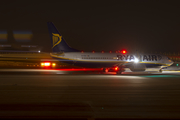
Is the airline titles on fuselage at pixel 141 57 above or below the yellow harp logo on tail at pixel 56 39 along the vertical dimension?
below

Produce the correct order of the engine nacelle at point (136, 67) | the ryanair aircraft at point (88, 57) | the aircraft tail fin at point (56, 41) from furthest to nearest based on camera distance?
the aircraft tail fin at point (56, 41)
the ryanair aircraft at point (88, 57)
the engine nacelle at point (136, 67)

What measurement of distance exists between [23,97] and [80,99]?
3.43m

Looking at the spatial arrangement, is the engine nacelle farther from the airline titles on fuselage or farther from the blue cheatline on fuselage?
the airline titles on fuselage

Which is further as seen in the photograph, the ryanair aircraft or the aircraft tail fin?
the aircraft tail fin

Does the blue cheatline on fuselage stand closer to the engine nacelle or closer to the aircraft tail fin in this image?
the aircraft tail fin

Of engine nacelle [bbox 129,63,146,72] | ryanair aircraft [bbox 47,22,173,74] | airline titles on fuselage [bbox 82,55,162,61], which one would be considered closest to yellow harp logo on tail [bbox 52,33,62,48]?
ryanair aircraft [bbox 47,22,173,74]

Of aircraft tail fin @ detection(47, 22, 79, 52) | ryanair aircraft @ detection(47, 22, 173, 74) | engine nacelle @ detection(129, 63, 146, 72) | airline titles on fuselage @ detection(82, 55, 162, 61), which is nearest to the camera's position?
engine nacelle @ detection(129, 63, 146, 72)

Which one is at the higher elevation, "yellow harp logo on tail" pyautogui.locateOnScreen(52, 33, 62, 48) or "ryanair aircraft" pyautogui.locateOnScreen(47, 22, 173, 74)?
"yellow harp logo on tail" pyautogui.locateOnScreen(52, 33, 62, 48)

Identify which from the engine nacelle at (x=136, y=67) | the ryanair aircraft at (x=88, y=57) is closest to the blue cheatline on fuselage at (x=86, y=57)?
the ryanair aircraft at (x=88, y=57)

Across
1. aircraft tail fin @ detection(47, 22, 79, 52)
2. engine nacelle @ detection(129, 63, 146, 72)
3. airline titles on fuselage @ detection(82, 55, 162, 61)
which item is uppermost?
aircraft tail fin @ detection(47, 22, 79, 52)

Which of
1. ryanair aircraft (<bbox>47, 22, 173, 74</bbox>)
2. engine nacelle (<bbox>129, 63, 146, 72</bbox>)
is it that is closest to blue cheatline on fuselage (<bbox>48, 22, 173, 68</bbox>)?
ryanair aircraft (<bbox>47, 22, 173, 74</bbox>)

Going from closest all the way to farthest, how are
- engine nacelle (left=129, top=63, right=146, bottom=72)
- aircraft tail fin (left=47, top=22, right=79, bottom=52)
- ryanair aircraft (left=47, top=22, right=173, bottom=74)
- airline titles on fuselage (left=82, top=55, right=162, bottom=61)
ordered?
1. engine nacelle (left=129, top=63, right=146, bottom=72)
2. ryanair aircraft (left=47, top=22, right=173, bottom=74)
3. aircraft tail fin (left=47, top=22, right=79, bottom=52)
4. airline titles on fuselage (left=82, top=55, right=162, bottom=61)

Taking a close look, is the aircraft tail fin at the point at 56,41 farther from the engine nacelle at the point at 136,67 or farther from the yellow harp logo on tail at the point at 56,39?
the engine nacelle at the point at 136,67

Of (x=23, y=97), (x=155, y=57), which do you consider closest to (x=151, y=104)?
(x=23, y=97)
